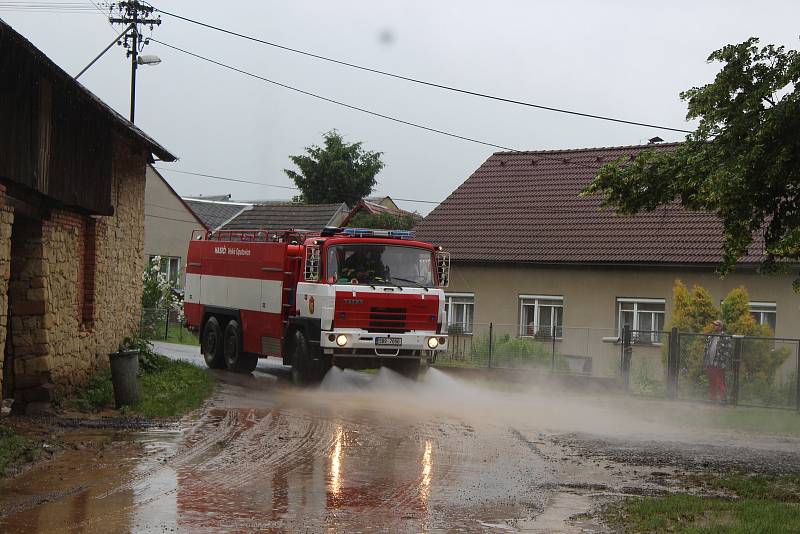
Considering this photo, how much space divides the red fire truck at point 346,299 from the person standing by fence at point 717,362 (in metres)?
5.58

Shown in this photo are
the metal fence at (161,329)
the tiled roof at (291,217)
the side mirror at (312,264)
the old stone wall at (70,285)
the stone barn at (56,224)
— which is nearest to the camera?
the stone barn at (56,224)

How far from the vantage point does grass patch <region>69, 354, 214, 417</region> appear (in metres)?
15.8

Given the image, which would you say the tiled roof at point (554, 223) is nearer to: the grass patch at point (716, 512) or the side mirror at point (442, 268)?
the side mirror at point (442, 268)

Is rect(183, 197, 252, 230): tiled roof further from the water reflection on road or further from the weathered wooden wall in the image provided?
the water reflection on road

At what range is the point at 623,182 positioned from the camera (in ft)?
47.8

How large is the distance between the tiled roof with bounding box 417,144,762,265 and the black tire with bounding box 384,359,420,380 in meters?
8.28

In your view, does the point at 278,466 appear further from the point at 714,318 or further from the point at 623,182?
the point at 714,318

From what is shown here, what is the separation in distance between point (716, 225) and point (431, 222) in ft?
30.0

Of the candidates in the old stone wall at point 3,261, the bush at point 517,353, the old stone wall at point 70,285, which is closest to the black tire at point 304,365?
the old stone wall at point 70,285

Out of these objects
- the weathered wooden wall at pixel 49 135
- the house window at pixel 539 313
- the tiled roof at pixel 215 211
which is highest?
the tiled roof at pixel 215 211

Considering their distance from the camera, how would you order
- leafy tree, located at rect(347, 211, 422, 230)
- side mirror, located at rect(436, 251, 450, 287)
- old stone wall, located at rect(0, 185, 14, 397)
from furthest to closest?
leafy tree, located at rect(347, 211, 422, 230) < side mirror, located at rect(436, 251, 450, 287) < old stone wall, located at rect(0, 185, 14, 397)

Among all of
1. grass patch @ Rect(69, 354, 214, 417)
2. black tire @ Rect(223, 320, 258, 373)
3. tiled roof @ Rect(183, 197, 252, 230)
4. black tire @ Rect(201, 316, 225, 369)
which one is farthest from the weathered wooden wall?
tiled roof @ Rect(183, 197, 252, 230)

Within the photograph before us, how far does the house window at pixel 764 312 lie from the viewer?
2739 centimetres

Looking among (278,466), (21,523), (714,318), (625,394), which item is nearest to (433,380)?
(625,394)
